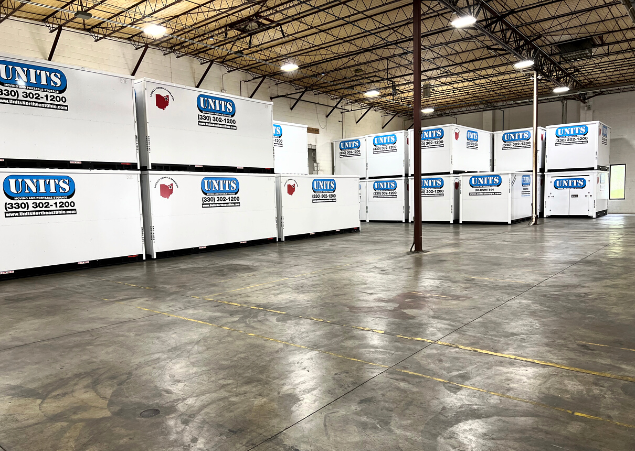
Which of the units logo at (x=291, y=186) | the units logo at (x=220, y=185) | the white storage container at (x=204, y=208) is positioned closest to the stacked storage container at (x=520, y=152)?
the units logo at (x=291, y=186)

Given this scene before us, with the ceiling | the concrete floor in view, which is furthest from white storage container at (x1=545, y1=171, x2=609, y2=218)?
the concrete floor

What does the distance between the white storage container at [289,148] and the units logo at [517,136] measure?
10.1m

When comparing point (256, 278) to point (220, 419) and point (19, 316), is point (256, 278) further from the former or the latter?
point (220, 419)

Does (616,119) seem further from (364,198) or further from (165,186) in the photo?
(165,186)

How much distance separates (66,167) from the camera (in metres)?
7.70

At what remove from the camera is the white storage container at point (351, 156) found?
63.0ft

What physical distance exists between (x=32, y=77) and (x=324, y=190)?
7569 mm

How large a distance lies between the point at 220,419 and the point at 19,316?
3.59m

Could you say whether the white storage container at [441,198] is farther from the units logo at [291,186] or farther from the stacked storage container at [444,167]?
the units logo at [291,186]

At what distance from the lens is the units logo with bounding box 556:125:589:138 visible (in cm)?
1748

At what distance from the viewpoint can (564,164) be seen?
1805 centimetres

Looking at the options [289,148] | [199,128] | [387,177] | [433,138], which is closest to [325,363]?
[199,128]

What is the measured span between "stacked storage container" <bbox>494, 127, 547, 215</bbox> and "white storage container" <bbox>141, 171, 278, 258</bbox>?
1289 centimetres

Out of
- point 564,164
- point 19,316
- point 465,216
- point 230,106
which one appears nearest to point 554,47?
point 564,164
